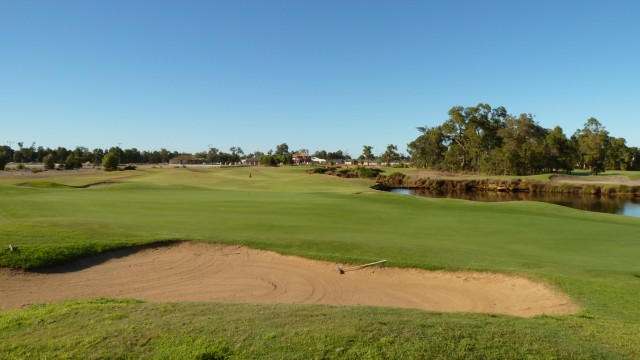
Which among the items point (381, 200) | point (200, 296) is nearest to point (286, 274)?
point (200, 296)

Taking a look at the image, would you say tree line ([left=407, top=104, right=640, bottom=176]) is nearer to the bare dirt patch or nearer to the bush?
the bare dirt patch

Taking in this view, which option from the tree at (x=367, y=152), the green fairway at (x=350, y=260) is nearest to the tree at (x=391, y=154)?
the tree at (x=367, y=152)

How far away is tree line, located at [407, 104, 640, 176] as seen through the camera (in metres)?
93.3

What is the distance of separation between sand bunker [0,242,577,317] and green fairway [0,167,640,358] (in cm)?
52

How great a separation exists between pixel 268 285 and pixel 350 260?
290cm

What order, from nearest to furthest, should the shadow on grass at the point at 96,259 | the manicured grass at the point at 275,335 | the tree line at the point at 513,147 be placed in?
1. the manicured grass at the point at 275,335
2. the shadow on grass at the point at 96,259
3. the tree line at the point at 513,147

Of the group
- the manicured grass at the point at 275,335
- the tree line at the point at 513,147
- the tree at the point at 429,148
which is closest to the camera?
the manicured grass at the point at 275,335

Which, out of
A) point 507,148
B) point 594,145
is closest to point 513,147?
point 507,148

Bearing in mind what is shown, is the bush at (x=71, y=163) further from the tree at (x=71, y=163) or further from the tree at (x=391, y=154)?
the tree at (x=391, y=154)

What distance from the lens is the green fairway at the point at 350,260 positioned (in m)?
5.49

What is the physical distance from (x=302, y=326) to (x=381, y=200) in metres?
27.0

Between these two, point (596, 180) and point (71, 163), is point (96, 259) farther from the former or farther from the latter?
point (71, 163)

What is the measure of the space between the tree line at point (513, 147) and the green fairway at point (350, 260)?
7016 centimetres

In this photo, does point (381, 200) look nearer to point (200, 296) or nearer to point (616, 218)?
point (616, 218)
